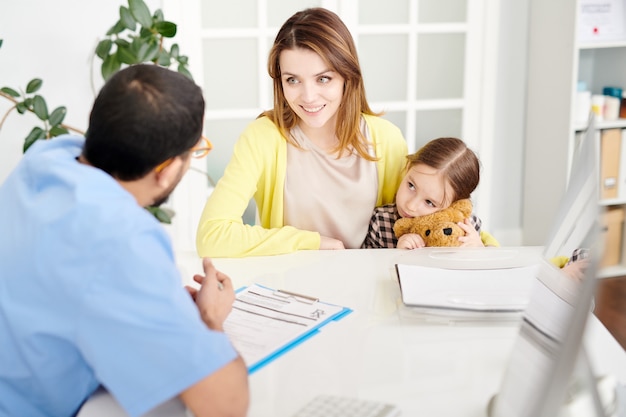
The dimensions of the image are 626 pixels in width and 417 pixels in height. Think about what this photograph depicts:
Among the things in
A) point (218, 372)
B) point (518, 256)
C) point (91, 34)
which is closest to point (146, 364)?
point (218, 372)

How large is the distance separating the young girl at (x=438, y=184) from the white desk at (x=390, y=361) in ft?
1.29

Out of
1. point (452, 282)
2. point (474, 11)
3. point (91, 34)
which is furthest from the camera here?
point (474, 11)

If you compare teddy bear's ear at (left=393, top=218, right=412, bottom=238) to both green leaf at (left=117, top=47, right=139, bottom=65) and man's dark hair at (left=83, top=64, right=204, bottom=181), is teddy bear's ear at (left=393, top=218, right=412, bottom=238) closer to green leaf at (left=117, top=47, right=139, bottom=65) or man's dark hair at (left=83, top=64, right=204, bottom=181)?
man's dark hair at (left=83, top=64, right=204, bottom=181)

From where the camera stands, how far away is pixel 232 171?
1935 millimetres

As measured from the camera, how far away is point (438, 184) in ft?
6.08

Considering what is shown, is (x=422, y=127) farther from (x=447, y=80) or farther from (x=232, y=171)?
(x=232, y=171)

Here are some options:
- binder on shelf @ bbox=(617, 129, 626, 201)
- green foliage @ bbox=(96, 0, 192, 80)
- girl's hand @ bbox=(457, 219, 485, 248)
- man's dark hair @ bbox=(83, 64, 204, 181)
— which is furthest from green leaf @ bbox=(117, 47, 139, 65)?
binder on shelf @ bbox=(617, 129, 626, 201)

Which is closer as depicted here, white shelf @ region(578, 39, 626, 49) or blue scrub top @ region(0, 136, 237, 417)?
blue scrub top @ region(0, 136, 237, 417)

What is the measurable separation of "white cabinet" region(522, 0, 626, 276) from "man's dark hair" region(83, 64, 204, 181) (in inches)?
108

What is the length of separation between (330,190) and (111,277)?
1.19 metres

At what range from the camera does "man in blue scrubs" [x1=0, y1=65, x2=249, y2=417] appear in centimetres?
91

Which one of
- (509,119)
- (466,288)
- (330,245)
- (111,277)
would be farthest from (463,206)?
(509,119)

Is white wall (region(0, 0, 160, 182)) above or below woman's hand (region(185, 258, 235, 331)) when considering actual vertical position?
above

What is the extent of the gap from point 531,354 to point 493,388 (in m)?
0.23
